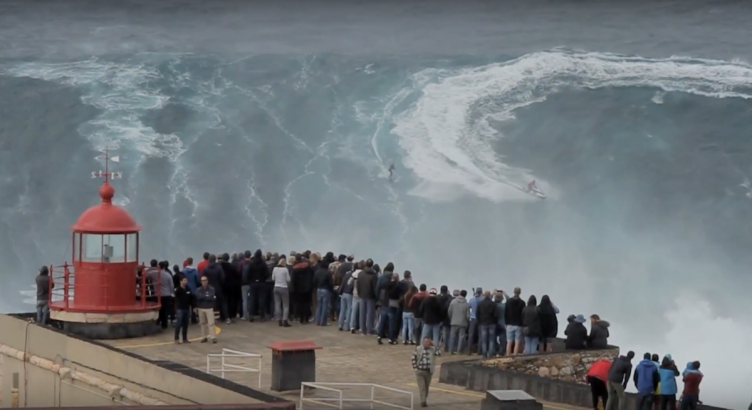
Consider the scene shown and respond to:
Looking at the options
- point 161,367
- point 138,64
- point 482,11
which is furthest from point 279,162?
point 161,367

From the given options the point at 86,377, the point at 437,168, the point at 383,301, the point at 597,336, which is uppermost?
the point at 437,168

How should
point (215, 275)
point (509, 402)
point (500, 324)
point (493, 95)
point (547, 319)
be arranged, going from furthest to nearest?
point (493, 95) < point (215, 275) < point (500, 324) < point (547, 319) < point (509, 402)

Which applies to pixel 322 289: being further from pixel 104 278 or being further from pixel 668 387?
pixel 668 387

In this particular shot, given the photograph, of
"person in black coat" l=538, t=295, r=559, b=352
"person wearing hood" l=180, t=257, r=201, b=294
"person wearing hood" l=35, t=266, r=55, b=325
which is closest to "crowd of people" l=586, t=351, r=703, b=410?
"person in black coat" l=538, t=295, r=559, b=352

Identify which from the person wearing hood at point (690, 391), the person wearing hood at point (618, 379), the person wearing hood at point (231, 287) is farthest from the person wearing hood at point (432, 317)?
the person wearing hood at point (690, 391)

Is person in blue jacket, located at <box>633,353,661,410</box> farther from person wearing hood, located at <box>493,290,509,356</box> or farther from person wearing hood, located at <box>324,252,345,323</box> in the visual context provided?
person wearing hood, located at <box>324,252,345,323</box>

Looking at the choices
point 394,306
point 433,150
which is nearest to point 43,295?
point 394,306

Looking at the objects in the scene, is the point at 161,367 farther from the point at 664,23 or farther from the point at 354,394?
the point at 664,23
